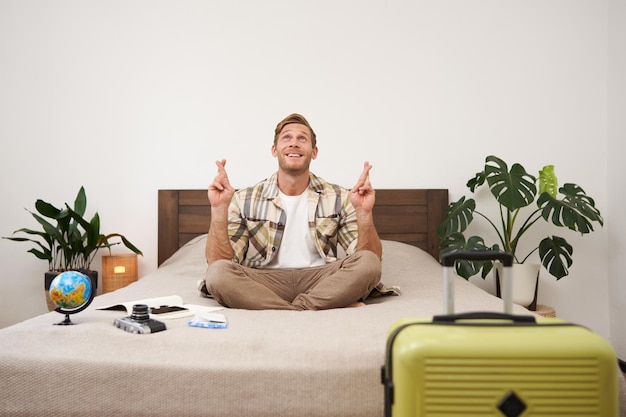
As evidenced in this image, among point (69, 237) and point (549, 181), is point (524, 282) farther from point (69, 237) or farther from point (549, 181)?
point (69, 237)

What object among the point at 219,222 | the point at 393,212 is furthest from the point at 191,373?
the point at 393,212

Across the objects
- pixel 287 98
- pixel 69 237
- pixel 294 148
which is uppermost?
pixel 287 98

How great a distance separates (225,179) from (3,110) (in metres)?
1.81

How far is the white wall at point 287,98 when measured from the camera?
338cm

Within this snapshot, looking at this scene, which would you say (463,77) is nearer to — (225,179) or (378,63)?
(378,63)

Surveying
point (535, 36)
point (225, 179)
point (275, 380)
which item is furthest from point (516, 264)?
point (275, 380)

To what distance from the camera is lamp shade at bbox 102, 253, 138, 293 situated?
318 cm

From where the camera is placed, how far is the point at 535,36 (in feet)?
11.2

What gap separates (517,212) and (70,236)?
2194 mm

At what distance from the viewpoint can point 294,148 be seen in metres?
2.49

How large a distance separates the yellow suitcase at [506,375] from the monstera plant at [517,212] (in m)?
1.67

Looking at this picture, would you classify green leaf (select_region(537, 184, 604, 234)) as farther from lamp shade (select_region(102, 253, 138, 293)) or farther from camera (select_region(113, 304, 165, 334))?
lamp shade (select_region(102, 253, 138, 293))

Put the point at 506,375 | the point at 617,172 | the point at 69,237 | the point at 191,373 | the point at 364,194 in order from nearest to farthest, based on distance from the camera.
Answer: the point at 506,375 < the point at 191,373 < the point at 364,194 < the point at 69,237 < the point at 617,172

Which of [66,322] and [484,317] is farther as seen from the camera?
[66,322]
